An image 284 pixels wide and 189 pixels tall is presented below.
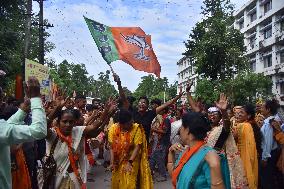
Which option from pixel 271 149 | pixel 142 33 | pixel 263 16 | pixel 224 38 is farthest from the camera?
pixel 263 16

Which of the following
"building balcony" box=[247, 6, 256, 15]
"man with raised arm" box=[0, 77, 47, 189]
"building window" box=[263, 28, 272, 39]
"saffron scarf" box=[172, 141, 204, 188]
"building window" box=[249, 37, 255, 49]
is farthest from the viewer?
"building balcony" box=[247, 6, 256, 15]

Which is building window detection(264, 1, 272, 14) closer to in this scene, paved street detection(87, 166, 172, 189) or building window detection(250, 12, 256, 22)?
building window detection(250, 12, 256, 22)

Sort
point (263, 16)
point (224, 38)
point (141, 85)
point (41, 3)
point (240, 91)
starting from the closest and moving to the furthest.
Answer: point (41, 3)
point (224, 38)
point (240, 91)
point (263, 16)
point (141, 85)

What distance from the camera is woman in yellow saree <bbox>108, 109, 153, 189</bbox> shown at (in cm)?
616

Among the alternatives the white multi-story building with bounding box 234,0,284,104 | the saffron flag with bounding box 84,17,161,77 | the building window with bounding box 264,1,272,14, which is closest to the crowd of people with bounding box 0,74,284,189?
the saffron flag with bounding box 84,17,161,77

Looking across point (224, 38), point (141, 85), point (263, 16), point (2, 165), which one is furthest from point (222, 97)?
point (141, 85)

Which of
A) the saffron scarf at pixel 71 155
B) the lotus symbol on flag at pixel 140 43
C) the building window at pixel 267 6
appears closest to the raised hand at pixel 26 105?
the saffron scarf at pixel 71 155

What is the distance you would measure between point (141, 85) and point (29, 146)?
102m

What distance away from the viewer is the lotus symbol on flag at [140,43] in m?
8.88

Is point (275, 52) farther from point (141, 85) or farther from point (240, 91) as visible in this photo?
point (141, 85)

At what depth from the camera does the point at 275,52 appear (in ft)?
147

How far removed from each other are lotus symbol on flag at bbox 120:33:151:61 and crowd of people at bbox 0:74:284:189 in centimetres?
139

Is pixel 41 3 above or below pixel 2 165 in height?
above

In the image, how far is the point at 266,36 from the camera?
49156 millimetres
